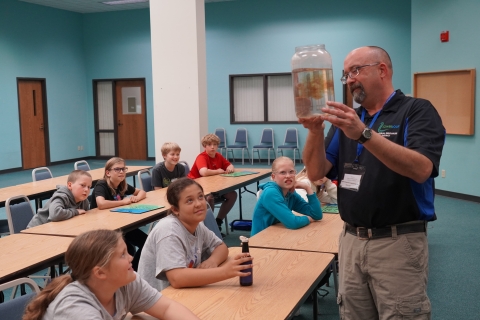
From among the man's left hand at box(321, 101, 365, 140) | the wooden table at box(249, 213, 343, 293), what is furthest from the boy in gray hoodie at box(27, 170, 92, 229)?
the man's left hand at box(321, 101, 365, 140)

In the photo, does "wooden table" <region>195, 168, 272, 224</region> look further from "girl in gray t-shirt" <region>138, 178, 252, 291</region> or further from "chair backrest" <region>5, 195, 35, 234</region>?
"girl in gray t-shirt" <region>138, 178, 252, 291</region>

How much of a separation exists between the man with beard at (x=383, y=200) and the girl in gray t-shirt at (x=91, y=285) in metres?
0.70

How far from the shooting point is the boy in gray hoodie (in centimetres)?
382

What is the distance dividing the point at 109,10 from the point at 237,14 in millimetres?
3471

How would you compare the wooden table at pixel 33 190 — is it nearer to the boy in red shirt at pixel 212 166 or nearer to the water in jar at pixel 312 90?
the boy in red shirt at pixel 212 166

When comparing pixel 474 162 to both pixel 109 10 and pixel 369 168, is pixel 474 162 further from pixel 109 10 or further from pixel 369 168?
pixel 109 10

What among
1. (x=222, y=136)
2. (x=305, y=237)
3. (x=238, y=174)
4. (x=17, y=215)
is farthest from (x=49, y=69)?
(x=305, y=237)

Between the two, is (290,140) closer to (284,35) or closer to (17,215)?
(284,35)

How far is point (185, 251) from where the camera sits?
240 cm

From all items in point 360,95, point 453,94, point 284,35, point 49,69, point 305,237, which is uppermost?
point 284,35

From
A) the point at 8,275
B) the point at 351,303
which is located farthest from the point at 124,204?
the point at 351,303

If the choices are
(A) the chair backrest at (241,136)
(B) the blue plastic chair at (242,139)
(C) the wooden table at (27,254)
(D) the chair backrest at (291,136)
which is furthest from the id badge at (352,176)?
(A) the chair backrest at (241,136)

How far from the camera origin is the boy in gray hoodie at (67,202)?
382 cm

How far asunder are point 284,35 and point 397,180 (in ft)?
34.5
